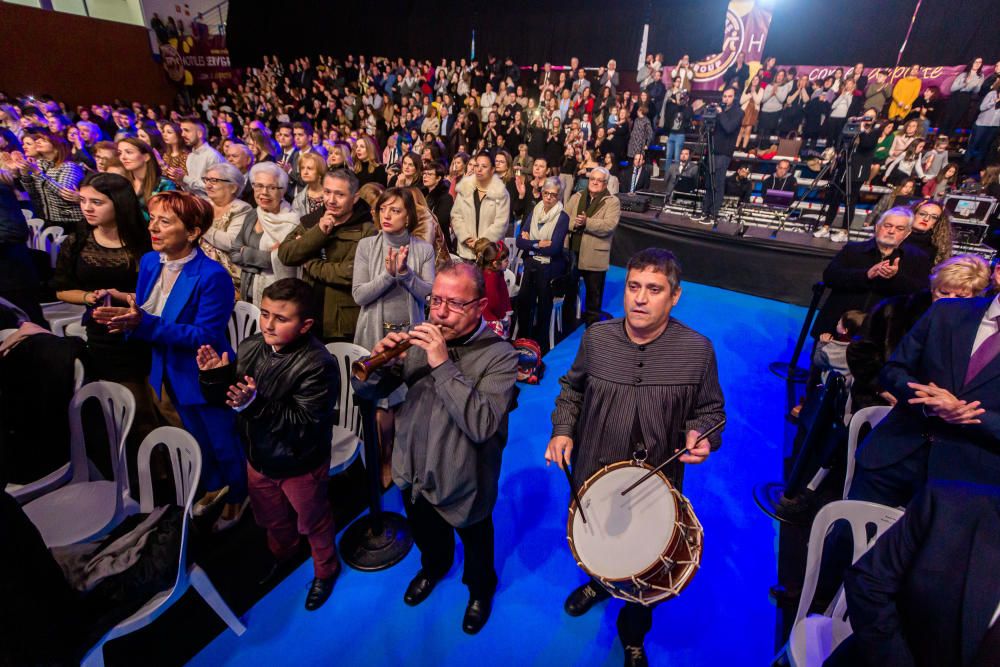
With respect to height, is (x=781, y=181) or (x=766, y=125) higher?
(x=766, y=125)

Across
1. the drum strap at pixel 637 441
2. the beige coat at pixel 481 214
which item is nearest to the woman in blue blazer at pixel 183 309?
the drum strap at pixel 637 441

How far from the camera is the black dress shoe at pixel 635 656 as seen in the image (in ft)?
6.55

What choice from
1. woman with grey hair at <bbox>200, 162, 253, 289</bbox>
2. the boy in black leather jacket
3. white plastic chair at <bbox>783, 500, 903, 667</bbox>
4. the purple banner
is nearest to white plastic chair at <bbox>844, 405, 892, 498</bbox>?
white plastic chair at <bbox>783, 500, 903, 667</bbox>

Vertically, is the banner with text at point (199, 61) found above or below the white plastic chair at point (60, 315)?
above

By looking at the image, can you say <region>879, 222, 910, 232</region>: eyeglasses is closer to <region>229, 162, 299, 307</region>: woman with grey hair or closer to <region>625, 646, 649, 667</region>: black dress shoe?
<region>625, 646, 649, 667</region>: black dress shoe

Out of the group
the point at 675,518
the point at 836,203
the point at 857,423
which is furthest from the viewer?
the point at 836,203

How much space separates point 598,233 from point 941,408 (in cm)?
337

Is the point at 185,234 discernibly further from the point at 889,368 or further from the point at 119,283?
the point at 889,368

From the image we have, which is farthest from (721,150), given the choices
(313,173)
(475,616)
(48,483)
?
(48,483)

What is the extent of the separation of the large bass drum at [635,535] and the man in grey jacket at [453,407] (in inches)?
16.6

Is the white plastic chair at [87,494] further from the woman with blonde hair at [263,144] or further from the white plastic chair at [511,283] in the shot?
the woman with blonde hair at [263,144]

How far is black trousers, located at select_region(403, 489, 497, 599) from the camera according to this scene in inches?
78.1

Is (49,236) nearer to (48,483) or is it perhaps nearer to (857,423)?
(48,483)

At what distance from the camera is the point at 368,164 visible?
18.3ft
